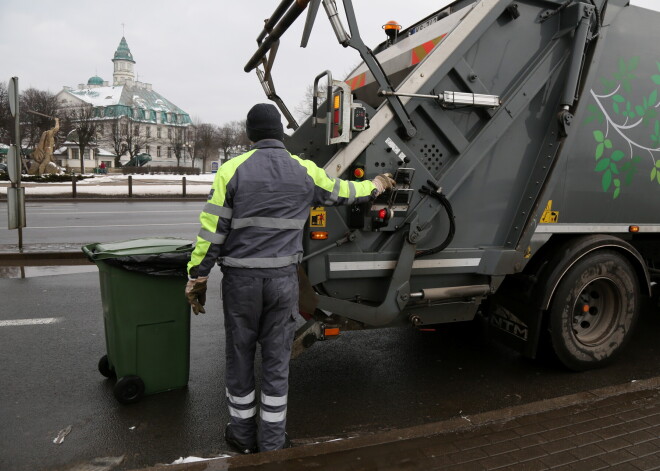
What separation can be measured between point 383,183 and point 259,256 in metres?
0.97

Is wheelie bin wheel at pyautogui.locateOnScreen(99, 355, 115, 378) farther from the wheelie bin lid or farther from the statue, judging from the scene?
the statue

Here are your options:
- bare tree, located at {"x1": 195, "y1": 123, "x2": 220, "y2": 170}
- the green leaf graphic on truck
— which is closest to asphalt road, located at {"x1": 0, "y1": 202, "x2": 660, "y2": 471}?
the green leaf graphic on truck

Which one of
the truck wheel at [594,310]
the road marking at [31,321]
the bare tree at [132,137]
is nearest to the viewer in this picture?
the truck wheel at [594,310]

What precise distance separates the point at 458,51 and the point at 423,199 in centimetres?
101

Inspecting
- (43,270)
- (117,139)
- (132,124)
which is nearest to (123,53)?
(132,124)

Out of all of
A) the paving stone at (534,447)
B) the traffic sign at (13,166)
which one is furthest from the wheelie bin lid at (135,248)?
the traffic sign at (13,166)

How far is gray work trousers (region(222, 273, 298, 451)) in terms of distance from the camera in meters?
2.86

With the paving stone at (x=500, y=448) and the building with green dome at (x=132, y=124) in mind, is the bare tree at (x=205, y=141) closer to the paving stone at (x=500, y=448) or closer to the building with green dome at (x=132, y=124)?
the building with green dome at (x=132, y=124)

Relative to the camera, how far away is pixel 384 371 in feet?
14.0

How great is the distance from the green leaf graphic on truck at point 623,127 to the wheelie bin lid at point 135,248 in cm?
315

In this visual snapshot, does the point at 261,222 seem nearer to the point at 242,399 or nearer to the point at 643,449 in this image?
the point at 242,399

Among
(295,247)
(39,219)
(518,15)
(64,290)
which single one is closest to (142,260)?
(295,247)

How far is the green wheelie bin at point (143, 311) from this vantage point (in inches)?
136

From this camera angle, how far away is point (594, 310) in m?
4.32
